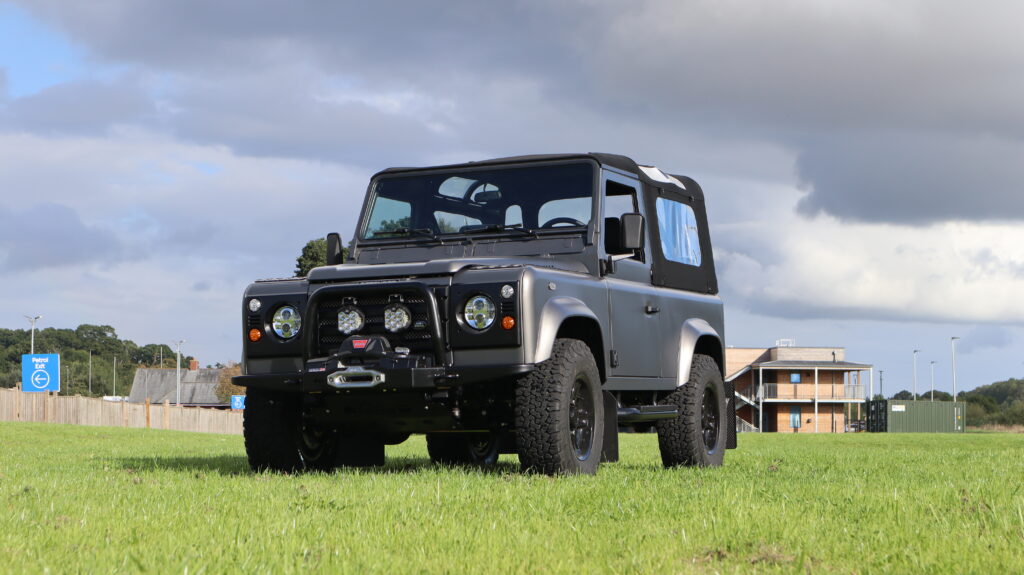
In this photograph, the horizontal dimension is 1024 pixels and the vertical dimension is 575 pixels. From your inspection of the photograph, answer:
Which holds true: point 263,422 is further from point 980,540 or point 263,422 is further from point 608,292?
point 980,540

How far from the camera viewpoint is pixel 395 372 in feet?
27.5

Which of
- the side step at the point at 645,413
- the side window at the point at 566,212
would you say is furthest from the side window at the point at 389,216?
the side step at the point at 645,413

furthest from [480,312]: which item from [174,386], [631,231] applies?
[174,386]

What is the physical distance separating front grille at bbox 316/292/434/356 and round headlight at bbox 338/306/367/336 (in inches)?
1.2

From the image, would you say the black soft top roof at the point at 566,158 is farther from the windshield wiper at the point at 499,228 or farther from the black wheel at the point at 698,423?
the black wheel at the point at 698,423

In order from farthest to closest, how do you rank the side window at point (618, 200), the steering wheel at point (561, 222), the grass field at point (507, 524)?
the side window at point (618, 200)
the steering wheel at point (561, 222)
the grass field at point (507, 524)

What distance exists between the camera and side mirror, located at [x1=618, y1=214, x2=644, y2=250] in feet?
32.0

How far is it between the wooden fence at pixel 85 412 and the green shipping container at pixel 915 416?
2405 inches

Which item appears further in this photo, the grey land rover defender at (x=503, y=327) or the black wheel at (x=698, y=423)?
the black wheel at (x=698, y=423)

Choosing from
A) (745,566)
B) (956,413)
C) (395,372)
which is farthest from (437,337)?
(956,413)

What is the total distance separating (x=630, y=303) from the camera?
1015 centimetres

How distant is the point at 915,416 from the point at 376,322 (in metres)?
94.5

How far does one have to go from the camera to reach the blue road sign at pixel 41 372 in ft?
181

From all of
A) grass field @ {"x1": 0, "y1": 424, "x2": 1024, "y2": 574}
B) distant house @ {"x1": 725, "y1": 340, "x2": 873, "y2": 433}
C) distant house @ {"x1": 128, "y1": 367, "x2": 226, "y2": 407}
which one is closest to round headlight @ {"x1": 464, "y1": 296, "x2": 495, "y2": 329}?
grass field @ {"x1": 0, "y1": 424, "x2": 1024, "y2": 574}
